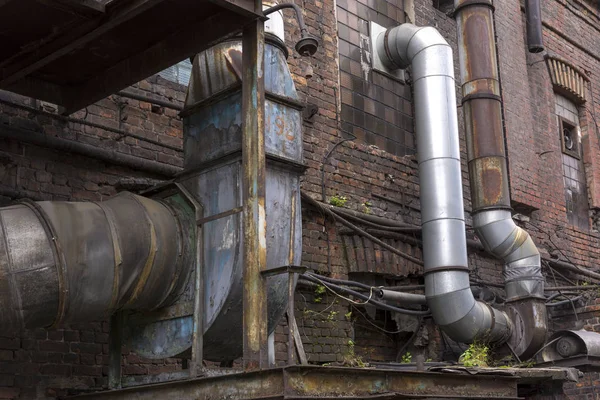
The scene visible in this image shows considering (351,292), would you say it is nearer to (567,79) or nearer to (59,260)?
(59,260)

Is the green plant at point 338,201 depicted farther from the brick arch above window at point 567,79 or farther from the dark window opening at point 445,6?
the brick arch above window at point 567,79

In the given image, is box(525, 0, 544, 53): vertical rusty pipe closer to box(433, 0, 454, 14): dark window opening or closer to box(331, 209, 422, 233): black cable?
box(433, 0, 454, 14): dark window opening

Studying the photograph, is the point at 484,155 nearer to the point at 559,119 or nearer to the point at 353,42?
the point at 353,42

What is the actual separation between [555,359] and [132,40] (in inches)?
215

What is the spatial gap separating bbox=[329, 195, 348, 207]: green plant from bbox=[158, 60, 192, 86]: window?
192 cm

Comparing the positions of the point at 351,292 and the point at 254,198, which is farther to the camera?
the point at 351,292

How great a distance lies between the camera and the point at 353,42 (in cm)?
932

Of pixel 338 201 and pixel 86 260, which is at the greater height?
pixel 338 201

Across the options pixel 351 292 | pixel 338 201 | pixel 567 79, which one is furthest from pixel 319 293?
pixel 567 79

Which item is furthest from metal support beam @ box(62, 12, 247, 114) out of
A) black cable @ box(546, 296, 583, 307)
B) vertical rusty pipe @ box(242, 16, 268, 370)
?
black cable @ box(546, 296, 583, 307)

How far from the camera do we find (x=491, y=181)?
9148mm

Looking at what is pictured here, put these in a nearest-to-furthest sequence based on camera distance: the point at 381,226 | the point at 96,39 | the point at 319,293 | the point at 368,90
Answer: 1. the point at 96,39
2. the point at 319,293
3. the point at 381,226
4. the point at 368,90

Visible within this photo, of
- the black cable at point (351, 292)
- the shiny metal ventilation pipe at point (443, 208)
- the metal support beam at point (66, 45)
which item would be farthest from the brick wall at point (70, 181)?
the shiny metal ventilation pipe at point (443, 208)

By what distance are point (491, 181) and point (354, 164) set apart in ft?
5.15
